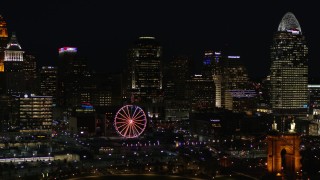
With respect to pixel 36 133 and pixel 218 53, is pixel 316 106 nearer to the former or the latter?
pixel 218 53

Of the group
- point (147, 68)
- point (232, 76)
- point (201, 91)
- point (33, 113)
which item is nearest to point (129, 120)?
point (33, 113)

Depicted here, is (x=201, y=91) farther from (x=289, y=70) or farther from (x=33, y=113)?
(x=33, y=113)

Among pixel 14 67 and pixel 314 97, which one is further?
pixel 314 97

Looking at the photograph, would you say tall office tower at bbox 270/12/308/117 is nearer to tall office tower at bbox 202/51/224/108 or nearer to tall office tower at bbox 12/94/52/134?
tall office tower at bbox 202/51/224/108

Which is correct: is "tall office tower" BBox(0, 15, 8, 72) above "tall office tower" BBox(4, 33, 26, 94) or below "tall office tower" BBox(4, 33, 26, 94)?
above

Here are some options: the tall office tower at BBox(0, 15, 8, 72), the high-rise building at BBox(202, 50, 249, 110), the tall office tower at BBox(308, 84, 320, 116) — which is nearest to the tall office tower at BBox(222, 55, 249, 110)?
the high-rise building at BBox(202, 50, 249, 110)

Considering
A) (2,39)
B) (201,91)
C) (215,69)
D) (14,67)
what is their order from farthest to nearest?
(215,69)
(201,91)
(2,39)
(14,67)

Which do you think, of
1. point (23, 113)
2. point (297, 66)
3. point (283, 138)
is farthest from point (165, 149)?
point (297, 66)
